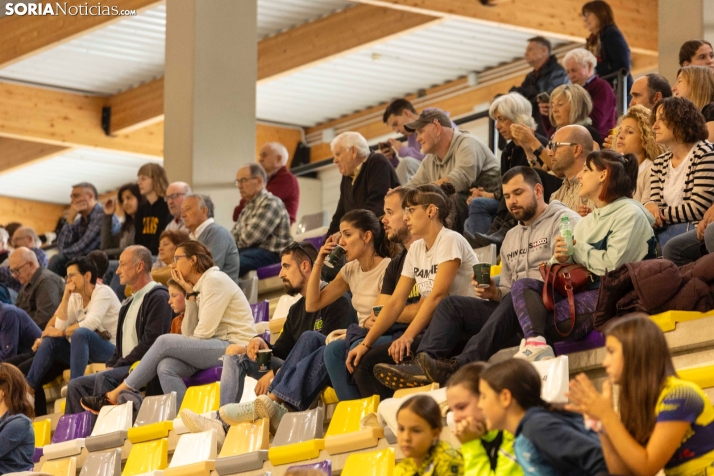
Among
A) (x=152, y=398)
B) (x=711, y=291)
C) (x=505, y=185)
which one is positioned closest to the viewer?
(x=711, y=291)

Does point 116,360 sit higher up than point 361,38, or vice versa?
point 361,38

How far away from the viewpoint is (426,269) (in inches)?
194

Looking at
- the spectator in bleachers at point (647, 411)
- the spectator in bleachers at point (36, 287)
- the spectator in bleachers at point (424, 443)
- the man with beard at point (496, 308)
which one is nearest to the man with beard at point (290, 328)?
the man with beard at point (496, 308)

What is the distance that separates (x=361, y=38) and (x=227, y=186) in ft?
9.09

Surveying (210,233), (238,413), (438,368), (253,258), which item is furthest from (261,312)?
(438,368)

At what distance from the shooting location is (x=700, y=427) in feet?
9.26

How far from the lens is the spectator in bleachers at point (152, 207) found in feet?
27.9

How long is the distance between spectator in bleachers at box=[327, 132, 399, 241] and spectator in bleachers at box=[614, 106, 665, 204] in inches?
71.0

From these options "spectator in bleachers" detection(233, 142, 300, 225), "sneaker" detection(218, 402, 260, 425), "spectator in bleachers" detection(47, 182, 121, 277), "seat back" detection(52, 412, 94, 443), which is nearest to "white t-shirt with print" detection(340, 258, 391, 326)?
"sneaker" detection(218, 402, 260, 425)

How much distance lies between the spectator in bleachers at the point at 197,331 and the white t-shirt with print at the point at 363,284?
83cm

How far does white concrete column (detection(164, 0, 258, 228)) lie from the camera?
8781 millimetres

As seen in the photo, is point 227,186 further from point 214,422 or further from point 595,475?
point 595,475

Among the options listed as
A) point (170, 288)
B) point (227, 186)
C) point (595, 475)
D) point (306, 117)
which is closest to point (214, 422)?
point (170, 288)

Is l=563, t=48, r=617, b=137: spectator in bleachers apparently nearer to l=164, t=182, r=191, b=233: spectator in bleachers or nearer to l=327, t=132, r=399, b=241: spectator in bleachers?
l=327, t=132, r=399, b=241: spectator in bleachers
